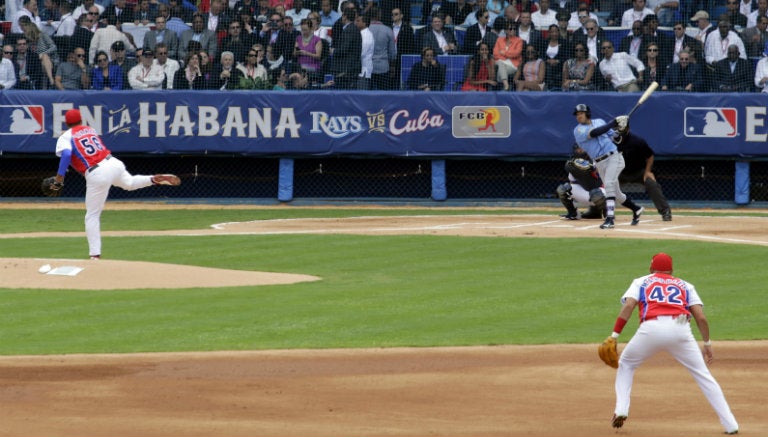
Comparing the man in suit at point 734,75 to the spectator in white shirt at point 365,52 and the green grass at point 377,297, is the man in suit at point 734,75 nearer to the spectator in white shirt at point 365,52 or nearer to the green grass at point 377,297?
the spectator in white shirt at point 365,52

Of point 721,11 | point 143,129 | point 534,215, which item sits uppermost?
point 721,11

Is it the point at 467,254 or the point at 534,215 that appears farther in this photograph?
the point at 534,215

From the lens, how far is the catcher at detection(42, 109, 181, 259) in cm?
1720

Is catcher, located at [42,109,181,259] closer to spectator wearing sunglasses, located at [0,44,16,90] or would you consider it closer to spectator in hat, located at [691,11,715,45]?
spectator wearing sunglasses, located at [0,44,16,90]

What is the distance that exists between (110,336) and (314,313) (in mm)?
2464

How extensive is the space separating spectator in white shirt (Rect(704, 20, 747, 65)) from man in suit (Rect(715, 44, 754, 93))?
Result: 15 centimetres

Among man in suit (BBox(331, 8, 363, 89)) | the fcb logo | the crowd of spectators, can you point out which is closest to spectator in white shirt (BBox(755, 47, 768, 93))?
the crowd of spectators

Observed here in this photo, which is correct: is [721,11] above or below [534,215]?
above

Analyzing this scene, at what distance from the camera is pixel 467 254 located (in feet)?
64.1

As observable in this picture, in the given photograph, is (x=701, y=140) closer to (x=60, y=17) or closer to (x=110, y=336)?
(x=60, y=17)

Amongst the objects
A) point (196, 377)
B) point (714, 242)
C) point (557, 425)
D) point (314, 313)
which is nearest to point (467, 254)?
point (714, 242)

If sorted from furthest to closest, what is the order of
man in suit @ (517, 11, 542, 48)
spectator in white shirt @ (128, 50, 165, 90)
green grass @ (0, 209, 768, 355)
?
spectator in white shirt @ (128, 50, 165, 90) → man in suit @ (517, 11, 542, 48) → green grass @ (0, 209, 768, 355)

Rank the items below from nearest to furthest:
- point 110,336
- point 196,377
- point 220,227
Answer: point 196,377
point 110,336
point 220,227

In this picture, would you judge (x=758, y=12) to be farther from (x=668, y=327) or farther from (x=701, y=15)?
(x=668, y=327)
